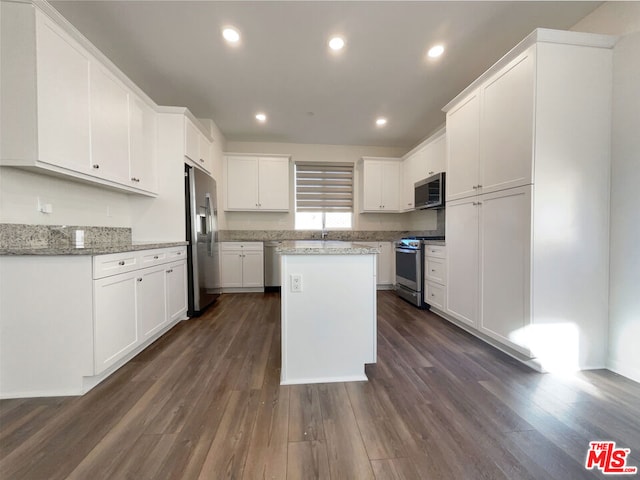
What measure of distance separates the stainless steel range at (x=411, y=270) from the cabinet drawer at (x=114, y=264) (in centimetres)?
315

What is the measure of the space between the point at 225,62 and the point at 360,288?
2634 mm

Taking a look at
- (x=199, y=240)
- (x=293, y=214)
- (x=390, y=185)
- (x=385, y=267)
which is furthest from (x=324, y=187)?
(x=199, y=240)

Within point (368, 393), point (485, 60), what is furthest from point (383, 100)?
point (368, 393)

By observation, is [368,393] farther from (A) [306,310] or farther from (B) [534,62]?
(B) [534,62]

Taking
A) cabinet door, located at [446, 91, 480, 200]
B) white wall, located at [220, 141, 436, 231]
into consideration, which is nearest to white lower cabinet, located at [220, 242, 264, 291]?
white wall, located at [220, 141, 436, 231]

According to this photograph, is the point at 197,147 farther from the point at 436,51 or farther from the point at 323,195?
the point at 436,51

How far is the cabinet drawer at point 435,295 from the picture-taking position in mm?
2961

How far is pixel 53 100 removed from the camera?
163 cm

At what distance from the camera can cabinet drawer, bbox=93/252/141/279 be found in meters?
Result: 1.60

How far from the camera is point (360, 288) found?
5.57ft

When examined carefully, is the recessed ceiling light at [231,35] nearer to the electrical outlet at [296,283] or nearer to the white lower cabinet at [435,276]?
the electrical outlet at [296,283]

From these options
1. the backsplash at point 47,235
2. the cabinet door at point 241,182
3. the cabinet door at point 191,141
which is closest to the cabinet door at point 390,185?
the cabinet door at point 241,182

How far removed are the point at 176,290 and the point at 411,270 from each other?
2.99m

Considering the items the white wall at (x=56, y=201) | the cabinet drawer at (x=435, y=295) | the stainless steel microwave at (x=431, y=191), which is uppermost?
the stainless steel microwave at (x=431, y=191)
